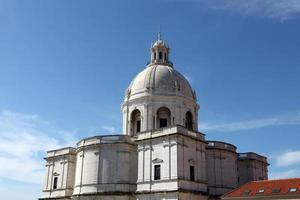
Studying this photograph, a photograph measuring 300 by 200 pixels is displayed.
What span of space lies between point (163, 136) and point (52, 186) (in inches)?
790

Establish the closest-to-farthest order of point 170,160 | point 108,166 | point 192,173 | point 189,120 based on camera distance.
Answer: point 170,160 → point 192,173 → point 108,166 → point 189,120

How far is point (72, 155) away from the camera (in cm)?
5341

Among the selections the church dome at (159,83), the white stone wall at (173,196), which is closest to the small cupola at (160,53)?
the church dome at (159,83)

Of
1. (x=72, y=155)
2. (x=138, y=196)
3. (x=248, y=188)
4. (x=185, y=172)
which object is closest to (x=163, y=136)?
(x=185, y=172)

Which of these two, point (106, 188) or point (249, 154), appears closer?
point (106, 188)

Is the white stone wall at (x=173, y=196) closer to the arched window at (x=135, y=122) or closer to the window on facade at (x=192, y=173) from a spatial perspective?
the window on facade at (x=192, y=173)

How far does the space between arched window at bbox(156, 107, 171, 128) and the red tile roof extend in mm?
15000

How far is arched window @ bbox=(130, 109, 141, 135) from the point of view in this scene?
52938 millimetres

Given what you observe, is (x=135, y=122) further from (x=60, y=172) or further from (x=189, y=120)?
(x=60, y=172)

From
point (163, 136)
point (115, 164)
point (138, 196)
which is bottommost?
point (138, 196)

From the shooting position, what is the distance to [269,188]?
38.9 m

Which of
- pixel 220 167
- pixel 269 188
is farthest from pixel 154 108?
pixel 269 188

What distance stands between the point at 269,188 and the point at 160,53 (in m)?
28.2

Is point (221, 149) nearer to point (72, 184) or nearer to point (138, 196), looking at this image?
point (138, 196)
